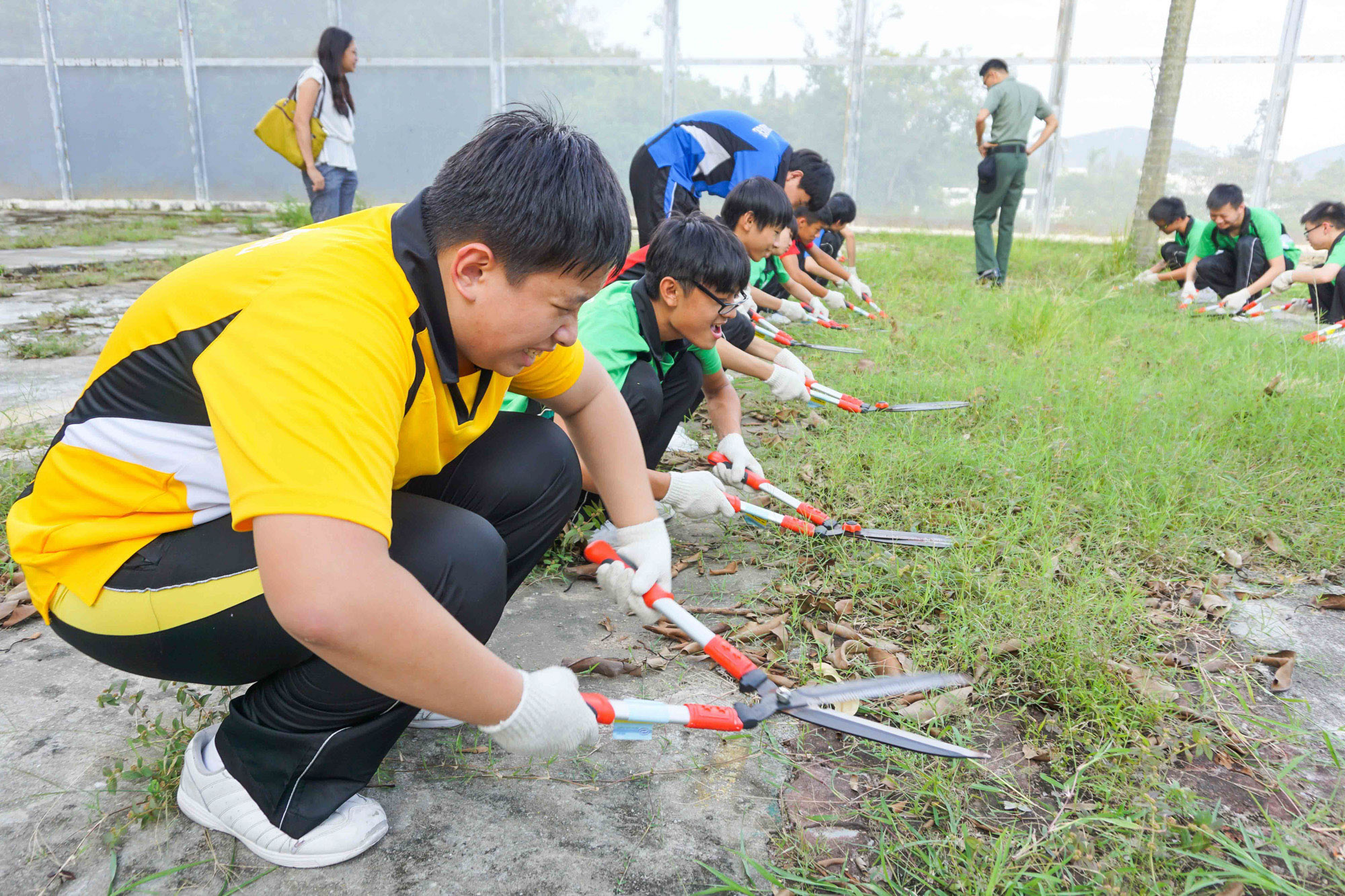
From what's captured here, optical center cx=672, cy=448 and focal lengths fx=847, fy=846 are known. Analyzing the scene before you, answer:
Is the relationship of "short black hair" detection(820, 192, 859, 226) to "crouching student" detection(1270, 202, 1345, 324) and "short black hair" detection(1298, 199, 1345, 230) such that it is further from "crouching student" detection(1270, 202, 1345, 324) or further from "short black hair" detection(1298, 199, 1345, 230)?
"short black hair" detection(1298, 199, 1345, 230)

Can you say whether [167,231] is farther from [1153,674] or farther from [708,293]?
[1153,674]

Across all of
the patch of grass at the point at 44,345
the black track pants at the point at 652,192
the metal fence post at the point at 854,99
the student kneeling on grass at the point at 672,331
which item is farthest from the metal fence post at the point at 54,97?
the student kneeling on grass at the point at 672,331

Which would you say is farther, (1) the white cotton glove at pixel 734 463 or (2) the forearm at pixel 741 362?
(2) the forearm at pixel 741 362

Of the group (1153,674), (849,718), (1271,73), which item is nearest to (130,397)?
(849,718)

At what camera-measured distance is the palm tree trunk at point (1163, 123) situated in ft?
22.1

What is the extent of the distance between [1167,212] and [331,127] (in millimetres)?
6352

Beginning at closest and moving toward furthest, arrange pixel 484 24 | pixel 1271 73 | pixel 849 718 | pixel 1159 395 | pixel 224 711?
pixel 849 718
pixel 224 711
pixel 1159 395
pixel 1271 73
pixel 484 24

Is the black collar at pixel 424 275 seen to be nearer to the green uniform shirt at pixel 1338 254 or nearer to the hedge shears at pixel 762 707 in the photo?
the hedge shears at pixel 762 707

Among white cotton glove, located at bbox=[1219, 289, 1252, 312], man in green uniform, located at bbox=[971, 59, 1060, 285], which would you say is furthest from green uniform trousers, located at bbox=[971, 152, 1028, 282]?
white cotton glove, located at bbox=[1219, 289, 1252, 312]

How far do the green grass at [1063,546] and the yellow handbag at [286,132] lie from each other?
3.10 metres

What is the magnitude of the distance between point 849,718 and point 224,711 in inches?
47.4

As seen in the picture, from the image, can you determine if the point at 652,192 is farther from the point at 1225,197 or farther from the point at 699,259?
the point at 1225,197

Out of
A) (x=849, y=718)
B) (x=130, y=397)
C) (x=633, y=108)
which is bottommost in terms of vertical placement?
(x=849, y=718)

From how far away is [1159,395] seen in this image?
3514 mm
